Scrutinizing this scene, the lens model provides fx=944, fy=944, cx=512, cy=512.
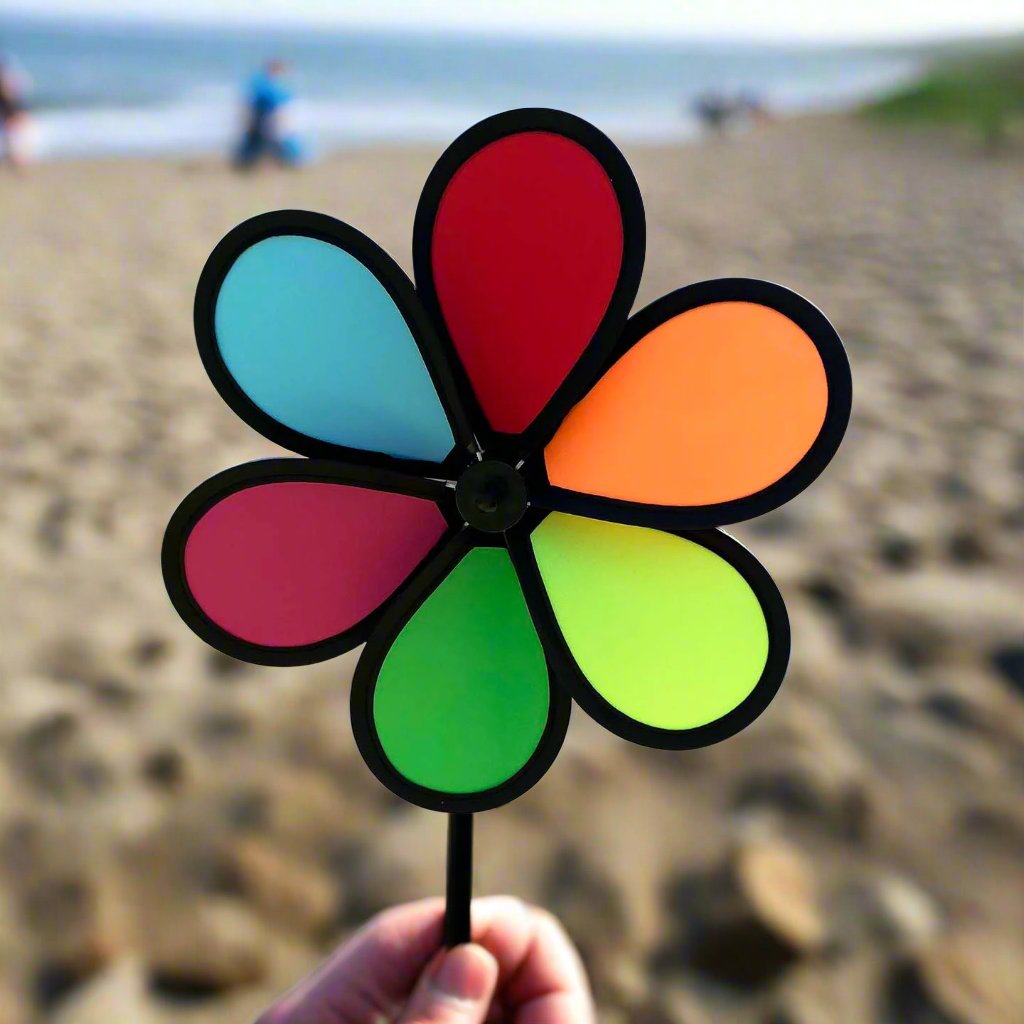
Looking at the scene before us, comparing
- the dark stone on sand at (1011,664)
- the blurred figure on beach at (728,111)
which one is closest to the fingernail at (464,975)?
the dark stone on sand at (1011,664)

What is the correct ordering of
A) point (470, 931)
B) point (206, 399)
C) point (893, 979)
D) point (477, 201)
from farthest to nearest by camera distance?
point (206, 399)
point (893, 979)
point (470, 931)
point (477, 201)

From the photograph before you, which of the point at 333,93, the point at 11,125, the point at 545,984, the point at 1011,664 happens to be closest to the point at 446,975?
the point at 545,984

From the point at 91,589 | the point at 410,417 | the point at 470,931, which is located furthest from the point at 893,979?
the point at 91,589

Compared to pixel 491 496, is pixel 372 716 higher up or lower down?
lower down

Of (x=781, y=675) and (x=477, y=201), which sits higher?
(x=477, y=201)

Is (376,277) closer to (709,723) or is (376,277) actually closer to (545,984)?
(709,723)

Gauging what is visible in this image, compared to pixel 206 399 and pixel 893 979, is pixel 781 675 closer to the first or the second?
pixel 893 979
